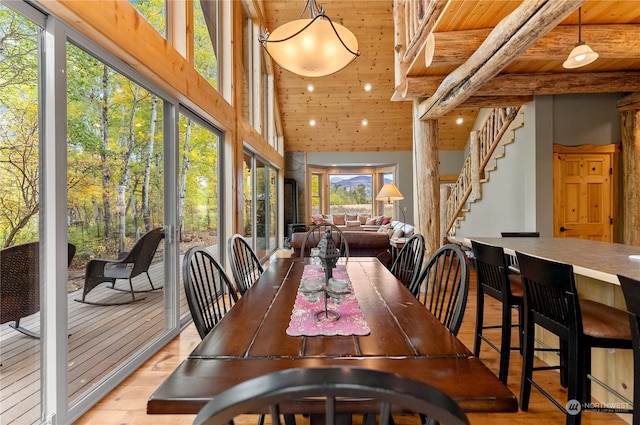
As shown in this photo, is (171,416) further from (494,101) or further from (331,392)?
(494,101)

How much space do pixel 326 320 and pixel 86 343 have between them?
174 centimetres

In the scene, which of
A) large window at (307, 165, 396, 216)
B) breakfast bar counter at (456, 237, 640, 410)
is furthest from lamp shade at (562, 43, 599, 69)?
large window at (307, 165, 396, 216)

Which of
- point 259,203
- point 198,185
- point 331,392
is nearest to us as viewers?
point 331,392

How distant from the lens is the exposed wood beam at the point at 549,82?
155 inches

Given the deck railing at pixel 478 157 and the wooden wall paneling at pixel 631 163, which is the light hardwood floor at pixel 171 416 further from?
the deck railing at pixel 478 157

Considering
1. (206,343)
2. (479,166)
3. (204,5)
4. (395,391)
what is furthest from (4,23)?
(479,166)

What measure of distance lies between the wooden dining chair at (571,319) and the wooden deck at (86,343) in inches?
101

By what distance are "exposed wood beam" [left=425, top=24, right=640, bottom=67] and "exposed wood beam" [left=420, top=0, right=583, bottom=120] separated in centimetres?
16

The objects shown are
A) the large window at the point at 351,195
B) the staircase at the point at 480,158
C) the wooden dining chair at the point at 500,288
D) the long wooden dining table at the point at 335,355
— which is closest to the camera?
the long wooden dining table at the point at 335,355

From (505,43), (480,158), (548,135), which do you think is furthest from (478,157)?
(505,43)

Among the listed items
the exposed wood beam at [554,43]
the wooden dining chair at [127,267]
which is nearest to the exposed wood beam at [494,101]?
the exposed wood beam at [554,43]

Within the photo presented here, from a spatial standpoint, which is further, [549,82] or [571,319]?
[549,82]

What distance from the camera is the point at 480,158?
6.13m

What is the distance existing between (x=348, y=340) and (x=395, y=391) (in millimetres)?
690
